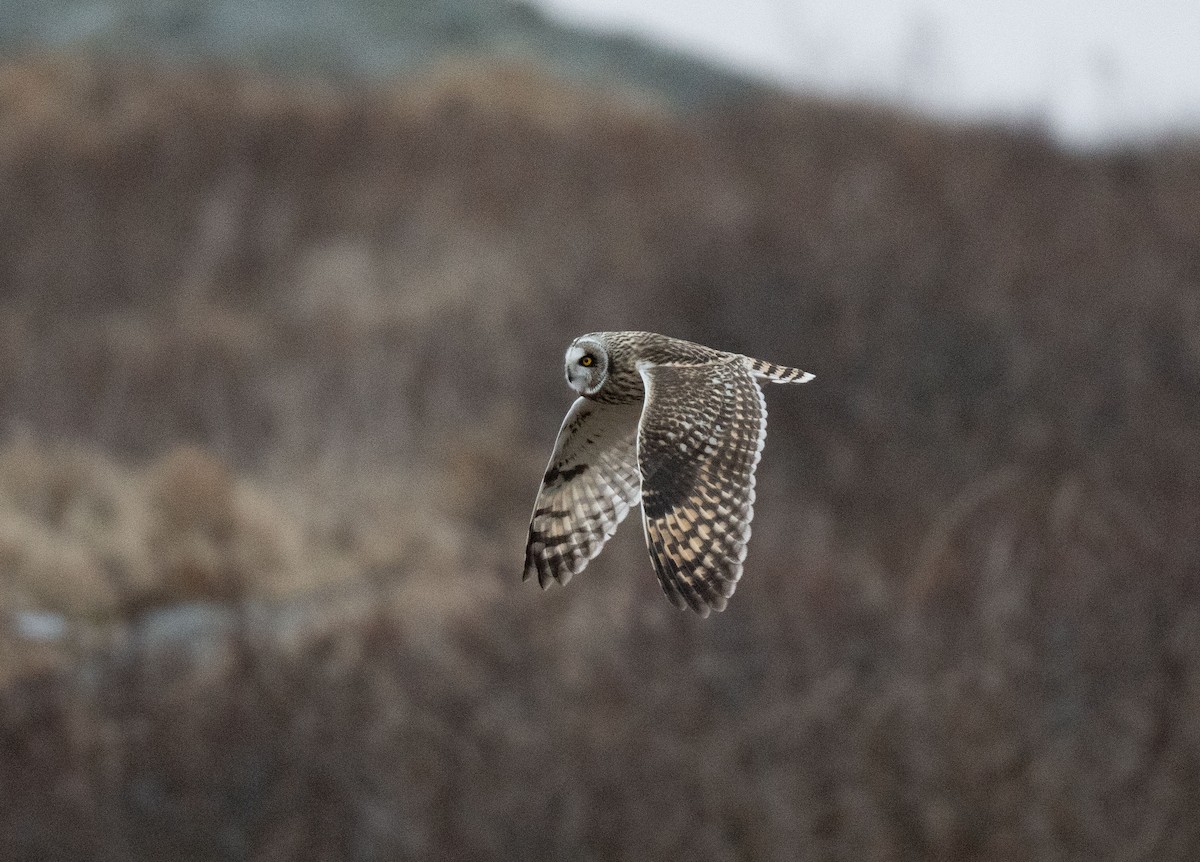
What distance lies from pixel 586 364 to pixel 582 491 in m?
0.41

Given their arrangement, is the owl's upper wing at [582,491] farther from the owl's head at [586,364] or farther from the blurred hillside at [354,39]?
the blurred hillside at [354,39]

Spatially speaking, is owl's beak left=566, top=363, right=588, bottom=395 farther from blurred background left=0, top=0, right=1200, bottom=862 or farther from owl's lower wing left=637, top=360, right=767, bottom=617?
blurred background left=0, top=0, right=1200, bottom=862

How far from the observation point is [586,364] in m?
1.13

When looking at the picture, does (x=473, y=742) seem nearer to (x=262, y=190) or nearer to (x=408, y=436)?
(x=408, y=436)

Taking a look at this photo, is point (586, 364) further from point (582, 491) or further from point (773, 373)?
point (582, 491)

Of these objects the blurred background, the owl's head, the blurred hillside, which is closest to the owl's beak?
the owl's head

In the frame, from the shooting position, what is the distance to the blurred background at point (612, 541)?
5.18m

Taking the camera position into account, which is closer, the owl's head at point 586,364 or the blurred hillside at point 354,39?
the owl's head at point 586,364

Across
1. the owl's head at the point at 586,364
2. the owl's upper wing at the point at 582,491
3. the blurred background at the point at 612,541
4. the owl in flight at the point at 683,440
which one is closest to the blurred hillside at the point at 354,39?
the blurred background at the point at 612,541

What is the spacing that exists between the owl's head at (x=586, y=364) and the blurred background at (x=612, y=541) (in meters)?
3.98

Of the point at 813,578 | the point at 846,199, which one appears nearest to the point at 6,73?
the point at 846,199

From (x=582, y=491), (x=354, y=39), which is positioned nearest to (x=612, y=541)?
(x=582, y=491)

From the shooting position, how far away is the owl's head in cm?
111

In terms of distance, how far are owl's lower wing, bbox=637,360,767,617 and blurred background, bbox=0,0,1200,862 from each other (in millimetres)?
3761
